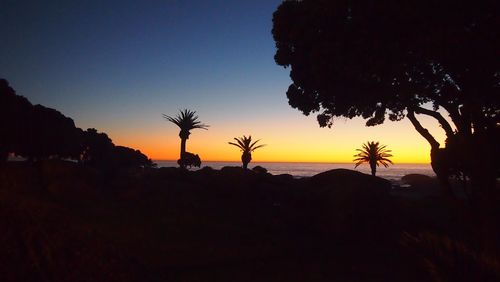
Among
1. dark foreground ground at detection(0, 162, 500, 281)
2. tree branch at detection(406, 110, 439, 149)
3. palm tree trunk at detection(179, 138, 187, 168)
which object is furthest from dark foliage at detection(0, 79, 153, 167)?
tree branch at detection(406, 110, 439, 149)

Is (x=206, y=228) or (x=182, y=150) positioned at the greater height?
(x=182, y=150)

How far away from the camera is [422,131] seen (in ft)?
45.9

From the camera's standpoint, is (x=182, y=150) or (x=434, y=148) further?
(x=182, y=150)

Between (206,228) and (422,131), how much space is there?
1174cm

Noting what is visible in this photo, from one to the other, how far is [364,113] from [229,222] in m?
10.3

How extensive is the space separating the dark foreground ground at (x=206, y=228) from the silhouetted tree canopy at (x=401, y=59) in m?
3.69

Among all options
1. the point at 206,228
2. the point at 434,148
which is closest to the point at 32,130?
the point at 206,228

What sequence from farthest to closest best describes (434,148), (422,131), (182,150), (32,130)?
(182,150) → (32,130) → (422,131) → (434,148)

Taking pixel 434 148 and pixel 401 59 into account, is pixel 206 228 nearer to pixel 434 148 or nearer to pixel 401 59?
pixel 434 148

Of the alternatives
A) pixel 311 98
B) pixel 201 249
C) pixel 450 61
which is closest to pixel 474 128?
pixel 450 61

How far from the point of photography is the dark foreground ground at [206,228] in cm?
1259

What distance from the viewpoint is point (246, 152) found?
51500mm

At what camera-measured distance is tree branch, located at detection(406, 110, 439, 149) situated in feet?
45.0

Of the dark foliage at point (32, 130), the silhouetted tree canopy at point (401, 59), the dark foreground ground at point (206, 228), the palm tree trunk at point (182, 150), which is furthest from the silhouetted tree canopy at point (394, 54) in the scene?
the palm tree trunk at point (182, 150)
